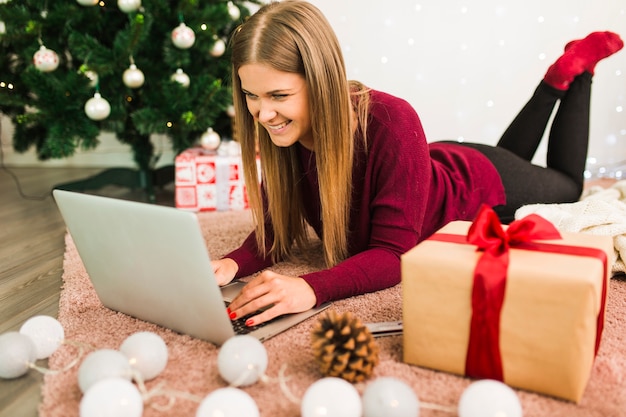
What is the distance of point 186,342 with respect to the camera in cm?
95

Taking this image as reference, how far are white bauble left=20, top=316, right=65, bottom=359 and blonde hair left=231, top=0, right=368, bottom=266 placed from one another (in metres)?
0.48

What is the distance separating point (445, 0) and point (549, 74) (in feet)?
2.96

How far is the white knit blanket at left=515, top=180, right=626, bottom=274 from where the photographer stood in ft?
4.13

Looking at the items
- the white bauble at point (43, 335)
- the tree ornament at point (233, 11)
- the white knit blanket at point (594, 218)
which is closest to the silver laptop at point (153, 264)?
the white bauble at point (43, 335)

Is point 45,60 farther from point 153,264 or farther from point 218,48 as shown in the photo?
point 153,264

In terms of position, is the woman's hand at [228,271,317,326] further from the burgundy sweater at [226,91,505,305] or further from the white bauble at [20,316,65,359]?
the white bauble at [20,316,65,359]

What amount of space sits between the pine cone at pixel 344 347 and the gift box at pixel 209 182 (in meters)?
1.29

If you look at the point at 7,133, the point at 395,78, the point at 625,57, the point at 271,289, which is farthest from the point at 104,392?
the point at 7,133

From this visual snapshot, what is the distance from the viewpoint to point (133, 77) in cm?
191

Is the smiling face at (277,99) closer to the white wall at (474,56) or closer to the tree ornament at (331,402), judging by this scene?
the tree ornament at (331,402)

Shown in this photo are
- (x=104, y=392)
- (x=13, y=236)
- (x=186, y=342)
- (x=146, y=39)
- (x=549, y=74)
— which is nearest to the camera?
(x=104, y=392)

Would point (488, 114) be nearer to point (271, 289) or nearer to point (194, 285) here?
point (271, 289)

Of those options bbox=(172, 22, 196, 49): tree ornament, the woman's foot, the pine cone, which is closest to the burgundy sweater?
the pine cone

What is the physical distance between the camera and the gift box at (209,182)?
2.04 metres
